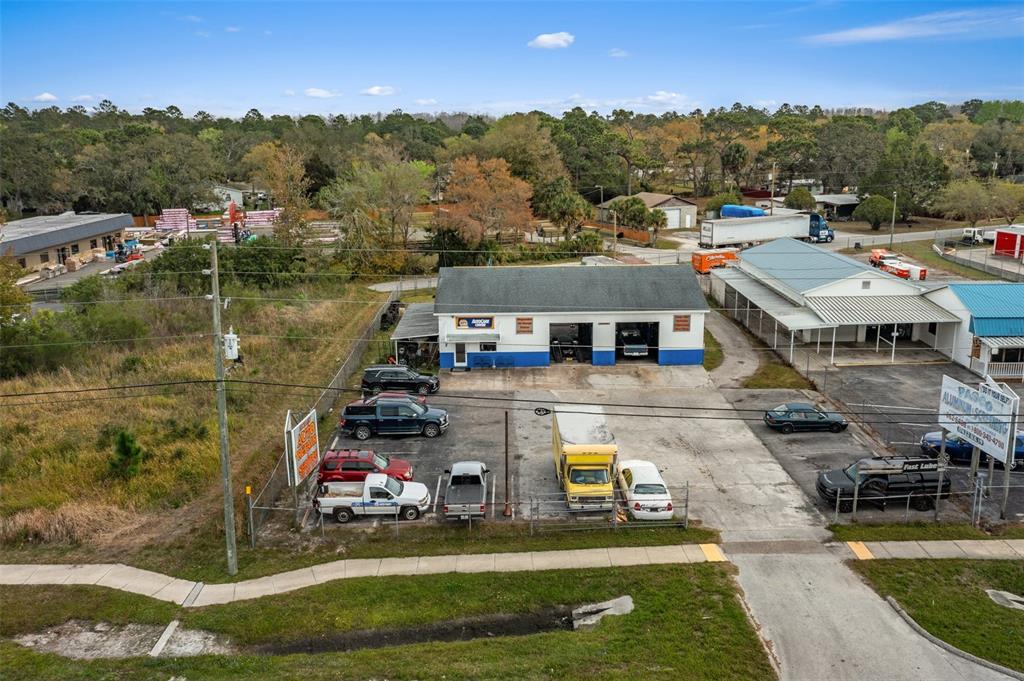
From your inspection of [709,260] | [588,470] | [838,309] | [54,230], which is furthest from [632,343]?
[54,230]

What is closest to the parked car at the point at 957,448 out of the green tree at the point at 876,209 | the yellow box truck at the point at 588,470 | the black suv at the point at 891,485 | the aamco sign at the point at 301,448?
the black suv at the point at 891,485

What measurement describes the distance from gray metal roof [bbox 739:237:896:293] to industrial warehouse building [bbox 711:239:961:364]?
0.06m

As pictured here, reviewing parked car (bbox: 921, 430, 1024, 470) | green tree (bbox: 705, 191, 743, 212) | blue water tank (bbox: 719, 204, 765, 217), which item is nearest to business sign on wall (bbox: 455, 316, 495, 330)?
parked car (bbox: 921, 430, 1024, 470)

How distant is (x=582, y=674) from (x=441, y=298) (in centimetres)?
2382

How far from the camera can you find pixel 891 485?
22.4 meters

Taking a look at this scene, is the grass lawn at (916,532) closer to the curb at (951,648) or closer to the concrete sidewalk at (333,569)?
the curb at (951,648)

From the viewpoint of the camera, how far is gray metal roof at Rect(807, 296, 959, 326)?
1431 inches

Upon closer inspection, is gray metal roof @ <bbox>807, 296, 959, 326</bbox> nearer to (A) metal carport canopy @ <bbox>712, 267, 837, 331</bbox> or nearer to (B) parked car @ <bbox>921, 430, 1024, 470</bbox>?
(A) metal carport canopy @ <bbox>712, 267, 837, 331</bbox>

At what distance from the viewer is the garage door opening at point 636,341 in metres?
37.2

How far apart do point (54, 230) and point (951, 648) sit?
237 feet

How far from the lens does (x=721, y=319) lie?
151 ft

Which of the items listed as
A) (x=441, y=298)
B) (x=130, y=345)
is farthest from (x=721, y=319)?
(x=130, y=345)

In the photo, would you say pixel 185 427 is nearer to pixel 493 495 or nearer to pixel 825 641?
pixel 493 495

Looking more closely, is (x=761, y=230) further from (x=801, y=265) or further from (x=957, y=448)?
(x=957, y=448)
